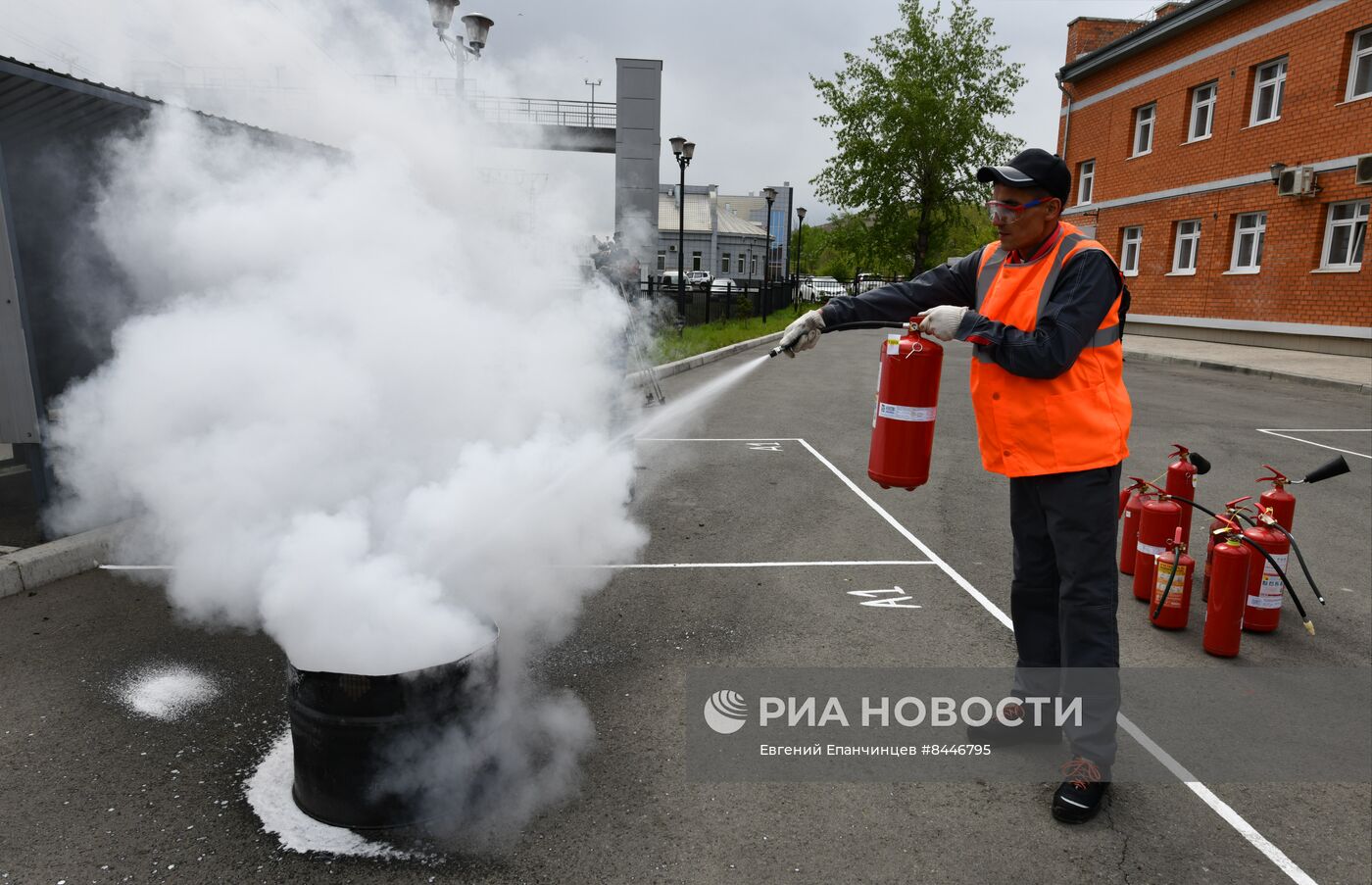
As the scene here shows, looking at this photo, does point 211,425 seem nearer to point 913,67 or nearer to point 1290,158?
point 1290,158

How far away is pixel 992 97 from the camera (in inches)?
1367

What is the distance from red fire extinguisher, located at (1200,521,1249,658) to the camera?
147 inches

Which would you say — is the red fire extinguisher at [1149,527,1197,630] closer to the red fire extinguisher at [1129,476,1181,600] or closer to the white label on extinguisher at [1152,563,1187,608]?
the white label on extinguisher at [1152,563,1187,608]

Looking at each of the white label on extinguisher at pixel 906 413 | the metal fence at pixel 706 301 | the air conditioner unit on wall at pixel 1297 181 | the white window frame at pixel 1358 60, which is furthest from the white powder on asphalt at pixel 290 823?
the white window frame at pixel 1358 60

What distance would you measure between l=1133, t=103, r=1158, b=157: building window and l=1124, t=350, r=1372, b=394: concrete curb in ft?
27.5

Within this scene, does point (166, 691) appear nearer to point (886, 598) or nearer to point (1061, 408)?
point (886, 598)

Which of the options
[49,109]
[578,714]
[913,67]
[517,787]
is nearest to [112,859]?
[517,787]

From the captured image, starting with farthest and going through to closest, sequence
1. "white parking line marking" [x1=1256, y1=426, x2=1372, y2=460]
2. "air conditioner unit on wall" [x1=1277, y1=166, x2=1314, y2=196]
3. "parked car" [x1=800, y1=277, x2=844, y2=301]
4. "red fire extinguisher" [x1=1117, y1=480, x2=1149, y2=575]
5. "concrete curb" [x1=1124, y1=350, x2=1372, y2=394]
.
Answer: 1. "parked car" [x1=800, y1=277, x2=844, y2=301]
2. "air conditioner unit on wall" [x1=1277, y1=166, x2=1314, y2=196]
3. "concrete curb" [x1=1124, y1=350, x2=1372, y2=394]
4. "white parking line marking" [x1=1256, y1=426, x2=1372, y2=460]
5. "red fire extinguisher" [x1=1117, y1=480, x2=1149, y2=575]

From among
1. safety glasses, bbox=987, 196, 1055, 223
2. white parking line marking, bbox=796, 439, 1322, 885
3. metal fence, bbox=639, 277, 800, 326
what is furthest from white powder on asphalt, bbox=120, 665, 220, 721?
metal fence, bbox=639, 277, 800, 326

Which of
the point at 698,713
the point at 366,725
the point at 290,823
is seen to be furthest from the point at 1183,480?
the point at 290,823

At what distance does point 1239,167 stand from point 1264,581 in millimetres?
20762

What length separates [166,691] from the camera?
136 inches

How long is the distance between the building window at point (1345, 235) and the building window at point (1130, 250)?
652 centimetres

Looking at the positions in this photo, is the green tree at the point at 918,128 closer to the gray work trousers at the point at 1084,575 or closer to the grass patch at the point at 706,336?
the grass patch at the point at 706,336
